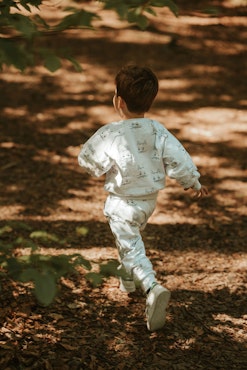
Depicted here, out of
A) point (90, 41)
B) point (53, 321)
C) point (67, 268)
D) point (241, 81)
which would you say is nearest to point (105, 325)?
point (53, 321)

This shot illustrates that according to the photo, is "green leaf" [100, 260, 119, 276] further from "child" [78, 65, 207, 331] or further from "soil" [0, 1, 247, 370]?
"child" [78, 65, 207, 331]

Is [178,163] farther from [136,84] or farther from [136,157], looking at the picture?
[136,84]

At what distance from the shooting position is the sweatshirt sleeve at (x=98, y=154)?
359 cm

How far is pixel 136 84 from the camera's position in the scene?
343cm

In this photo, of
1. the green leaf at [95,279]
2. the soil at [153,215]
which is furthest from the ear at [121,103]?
the green leaf at [95,279]

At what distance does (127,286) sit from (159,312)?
0.55 m

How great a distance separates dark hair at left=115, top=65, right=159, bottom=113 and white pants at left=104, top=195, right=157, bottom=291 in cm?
63

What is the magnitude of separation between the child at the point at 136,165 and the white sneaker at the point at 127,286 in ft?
1.20

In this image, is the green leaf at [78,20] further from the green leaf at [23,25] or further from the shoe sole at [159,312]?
the shoe sole at [159,312]

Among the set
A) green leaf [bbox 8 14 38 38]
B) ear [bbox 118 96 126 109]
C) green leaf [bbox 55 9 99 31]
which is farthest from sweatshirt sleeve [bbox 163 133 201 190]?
green leaf [bbox 8 14 38 38]

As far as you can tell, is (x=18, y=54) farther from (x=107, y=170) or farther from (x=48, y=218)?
(x=48, y=218)

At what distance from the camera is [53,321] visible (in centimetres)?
374

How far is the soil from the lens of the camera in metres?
3.56

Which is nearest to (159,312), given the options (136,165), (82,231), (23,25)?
(136,165)
